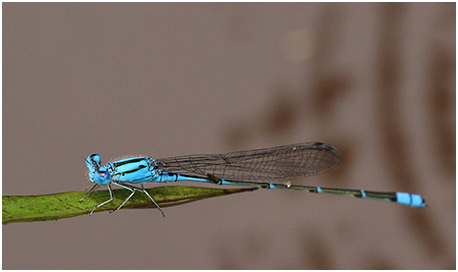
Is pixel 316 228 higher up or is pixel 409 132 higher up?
pixel 409 132

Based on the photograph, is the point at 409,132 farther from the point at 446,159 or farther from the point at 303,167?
the point at 303,167

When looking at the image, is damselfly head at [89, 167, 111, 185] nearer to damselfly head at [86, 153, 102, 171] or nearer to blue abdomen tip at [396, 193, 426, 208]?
damselfly head at [86, 153, 102, 171]

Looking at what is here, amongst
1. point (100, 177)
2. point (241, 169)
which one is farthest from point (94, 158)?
point (241, 169)

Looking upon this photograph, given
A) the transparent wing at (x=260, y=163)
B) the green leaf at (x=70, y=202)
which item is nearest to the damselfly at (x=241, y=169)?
the transparent wing at (x=260, y=163)

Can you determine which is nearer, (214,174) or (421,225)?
(214,174)

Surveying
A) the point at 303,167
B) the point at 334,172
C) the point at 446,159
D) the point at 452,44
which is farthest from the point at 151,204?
the point at 452,44

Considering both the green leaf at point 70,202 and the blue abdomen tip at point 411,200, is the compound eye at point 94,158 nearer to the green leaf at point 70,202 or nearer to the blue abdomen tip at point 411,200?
the green leaf at point 70,202

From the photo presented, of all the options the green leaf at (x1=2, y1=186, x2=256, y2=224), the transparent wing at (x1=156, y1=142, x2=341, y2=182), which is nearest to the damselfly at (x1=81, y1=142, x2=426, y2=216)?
the transparent wing at (x1=156, y1=142, x2=341, y2=182)
